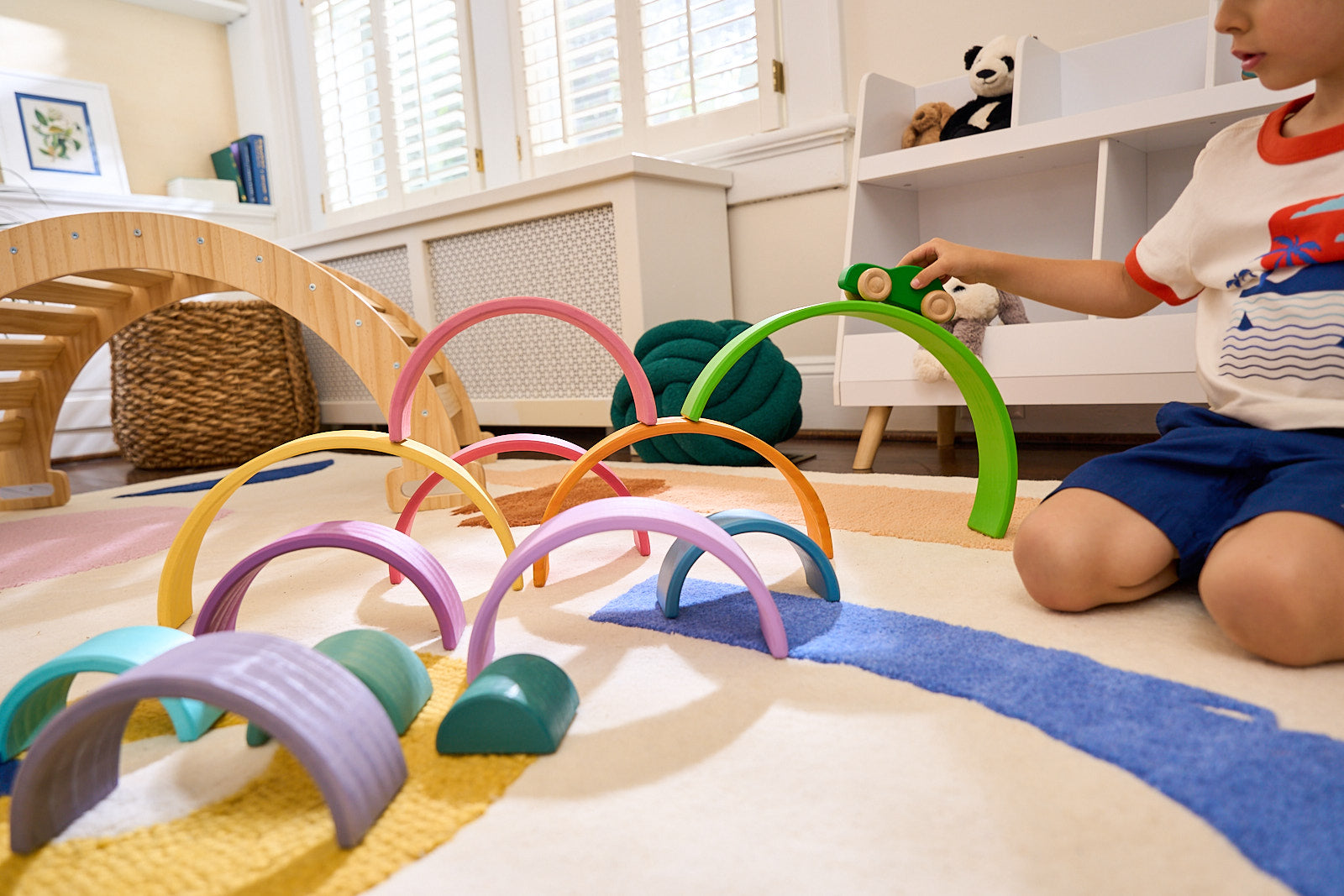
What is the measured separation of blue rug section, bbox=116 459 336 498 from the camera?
1726 mm

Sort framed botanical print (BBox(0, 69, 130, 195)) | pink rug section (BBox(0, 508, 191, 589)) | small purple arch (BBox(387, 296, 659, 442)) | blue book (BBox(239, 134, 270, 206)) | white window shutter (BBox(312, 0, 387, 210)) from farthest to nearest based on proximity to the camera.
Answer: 1. blue book (BBox(239, 134, 270, 206))
2. white window shutter (BBox(312, 0, 387, 210))
3. framed botanical print (BBox(0, 69, 130, 195))
4. pink rug section (BBox(0, 508, 191, 589))
5. small purple arch (BBox(387, 296, 659, 442))

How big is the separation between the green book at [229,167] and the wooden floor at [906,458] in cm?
126

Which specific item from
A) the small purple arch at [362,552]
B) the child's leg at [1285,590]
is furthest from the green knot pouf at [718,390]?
the child's leg at [1285,590]

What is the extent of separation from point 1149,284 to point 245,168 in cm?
313

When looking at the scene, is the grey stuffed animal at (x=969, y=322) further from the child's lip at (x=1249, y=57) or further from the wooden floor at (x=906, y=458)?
the child's lip at (x=1249, y=57)

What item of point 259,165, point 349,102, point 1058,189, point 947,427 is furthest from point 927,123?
point 259,165

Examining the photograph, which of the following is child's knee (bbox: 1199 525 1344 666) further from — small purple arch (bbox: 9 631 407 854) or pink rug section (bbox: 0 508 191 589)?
pink rug section (bbox: 0 508 191 589)

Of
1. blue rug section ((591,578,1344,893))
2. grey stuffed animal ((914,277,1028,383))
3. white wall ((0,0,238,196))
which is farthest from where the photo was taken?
white wall ((0,0,238,196))

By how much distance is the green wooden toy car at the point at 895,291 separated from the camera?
0.86 metres

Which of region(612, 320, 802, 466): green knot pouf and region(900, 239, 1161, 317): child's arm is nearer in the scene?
region(900, 239, 1161, 317): child's arm

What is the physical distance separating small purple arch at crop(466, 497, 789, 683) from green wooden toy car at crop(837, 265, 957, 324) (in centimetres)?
37

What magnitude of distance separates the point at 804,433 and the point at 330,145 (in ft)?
6.84

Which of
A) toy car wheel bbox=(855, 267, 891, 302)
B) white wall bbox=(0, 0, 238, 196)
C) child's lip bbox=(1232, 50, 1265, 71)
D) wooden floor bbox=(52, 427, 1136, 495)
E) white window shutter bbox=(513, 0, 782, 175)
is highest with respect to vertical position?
white wall bbox=(0, 0, 238, 196)

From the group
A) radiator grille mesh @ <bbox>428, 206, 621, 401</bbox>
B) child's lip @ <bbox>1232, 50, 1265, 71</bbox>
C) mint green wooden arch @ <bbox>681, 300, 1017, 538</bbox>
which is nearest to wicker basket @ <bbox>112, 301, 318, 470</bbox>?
radiator grille mesh @ <bbox>428, 206, 621, 401</bbox>
